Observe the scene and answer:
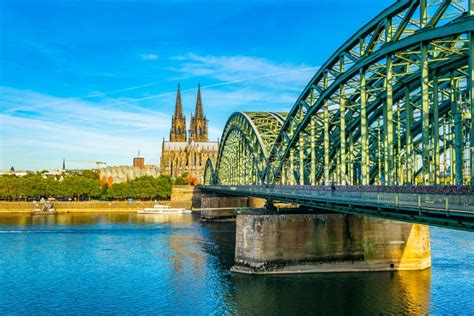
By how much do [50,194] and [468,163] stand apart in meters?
134

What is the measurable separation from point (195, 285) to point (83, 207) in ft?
318

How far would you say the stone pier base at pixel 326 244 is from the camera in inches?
1816

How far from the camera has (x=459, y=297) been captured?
37969 mm

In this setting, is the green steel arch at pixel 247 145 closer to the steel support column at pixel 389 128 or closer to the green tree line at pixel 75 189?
the green tree line at pixel 75 189

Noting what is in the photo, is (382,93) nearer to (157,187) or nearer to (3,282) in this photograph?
(3,282)

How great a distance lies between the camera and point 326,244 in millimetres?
46656

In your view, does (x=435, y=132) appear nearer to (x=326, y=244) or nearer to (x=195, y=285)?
(x=326, y=244)

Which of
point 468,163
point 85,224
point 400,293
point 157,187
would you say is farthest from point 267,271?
point 157,187

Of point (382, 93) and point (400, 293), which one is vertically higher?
point (382, 93)

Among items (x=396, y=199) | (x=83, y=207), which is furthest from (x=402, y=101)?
(x=83, y=207)

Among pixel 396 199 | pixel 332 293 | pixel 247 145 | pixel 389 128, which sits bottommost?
pixel 332 293

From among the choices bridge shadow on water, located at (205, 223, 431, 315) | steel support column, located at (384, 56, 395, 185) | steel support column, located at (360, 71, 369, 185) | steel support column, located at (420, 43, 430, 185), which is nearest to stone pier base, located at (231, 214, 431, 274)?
bridge shadow on water, located at (205, 223, 431, 315)

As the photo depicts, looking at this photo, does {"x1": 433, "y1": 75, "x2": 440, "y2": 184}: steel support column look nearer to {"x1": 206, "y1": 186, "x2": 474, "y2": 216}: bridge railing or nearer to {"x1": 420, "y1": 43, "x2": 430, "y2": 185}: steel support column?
{"x1": 420, "y1": 43, "x2": 430, "y2": 185}: steel support column

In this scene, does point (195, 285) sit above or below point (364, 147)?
below
